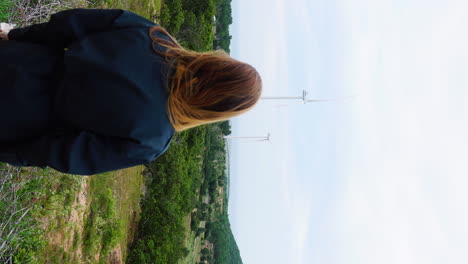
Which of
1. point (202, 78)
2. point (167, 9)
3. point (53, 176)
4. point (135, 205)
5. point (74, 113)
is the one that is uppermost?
point (167, 9)

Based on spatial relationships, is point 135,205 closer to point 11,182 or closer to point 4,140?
point 11,182

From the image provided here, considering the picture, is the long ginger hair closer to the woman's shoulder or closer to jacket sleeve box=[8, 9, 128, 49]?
the woman's shoulder

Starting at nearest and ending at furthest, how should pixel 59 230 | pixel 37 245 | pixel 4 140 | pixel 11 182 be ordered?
pixel 4 140 → pixel 11 182 → pixel 37 245 → pixel 59 230

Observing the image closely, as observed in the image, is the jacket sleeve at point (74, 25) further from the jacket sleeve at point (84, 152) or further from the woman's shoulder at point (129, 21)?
the jacket sleeve at point (84, 152)

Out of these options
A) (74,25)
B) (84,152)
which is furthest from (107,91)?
(74,25)

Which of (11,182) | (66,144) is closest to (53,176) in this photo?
(11,182)

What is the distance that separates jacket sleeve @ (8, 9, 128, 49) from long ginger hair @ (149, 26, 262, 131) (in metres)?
0.31

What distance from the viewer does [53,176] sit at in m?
4.76

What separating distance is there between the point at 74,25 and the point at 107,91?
0.48m

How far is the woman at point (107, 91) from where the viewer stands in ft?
5.58

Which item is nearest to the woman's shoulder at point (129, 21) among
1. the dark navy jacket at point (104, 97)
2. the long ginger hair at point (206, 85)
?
the dark navy jacket at point (104, 97)

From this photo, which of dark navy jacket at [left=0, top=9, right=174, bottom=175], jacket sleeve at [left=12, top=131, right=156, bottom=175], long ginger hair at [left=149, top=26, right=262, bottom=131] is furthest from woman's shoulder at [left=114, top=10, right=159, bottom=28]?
jacket sleeve at [left=12, top=131, right=156, bottom=175]

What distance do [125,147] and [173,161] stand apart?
1207 cm

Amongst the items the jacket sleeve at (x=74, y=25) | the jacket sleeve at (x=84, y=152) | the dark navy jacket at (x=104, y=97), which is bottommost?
the jacket sleeve at (x=84, y=152)
